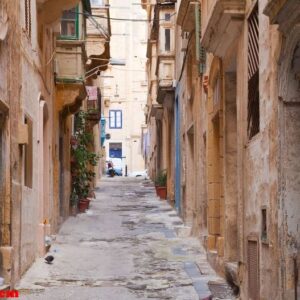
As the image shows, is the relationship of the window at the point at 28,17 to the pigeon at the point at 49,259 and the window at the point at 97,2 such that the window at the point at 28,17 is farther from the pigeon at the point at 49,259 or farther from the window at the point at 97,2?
the window at the point at 97,2

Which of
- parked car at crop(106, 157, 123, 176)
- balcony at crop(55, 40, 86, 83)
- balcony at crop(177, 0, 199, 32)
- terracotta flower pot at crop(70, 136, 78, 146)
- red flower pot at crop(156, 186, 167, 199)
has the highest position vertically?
balcony at crop(177, 0, 199, 32)

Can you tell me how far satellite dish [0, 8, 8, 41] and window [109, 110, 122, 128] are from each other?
49571 mm

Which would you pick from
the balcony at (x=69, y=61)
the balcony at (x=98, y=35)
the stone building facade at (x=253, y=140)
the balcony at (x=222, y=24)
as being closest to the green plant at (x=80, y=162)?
the balcony at (x=98, y=35)

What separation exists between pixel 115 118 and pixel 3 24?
166ft

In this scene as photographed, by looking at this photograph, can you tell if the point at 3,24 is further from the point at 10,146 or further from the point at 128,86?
the point at 128,86

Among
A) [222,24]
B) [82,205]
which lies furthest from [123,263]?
[82,205]

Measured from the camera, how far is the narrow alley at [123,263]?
11109 mm

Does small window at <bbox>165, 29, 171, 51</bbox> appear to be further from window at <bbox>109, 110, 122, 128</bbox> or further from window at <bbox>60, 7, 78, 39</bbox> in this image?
window at <bbox>109, 110, 122, 128</bbox>

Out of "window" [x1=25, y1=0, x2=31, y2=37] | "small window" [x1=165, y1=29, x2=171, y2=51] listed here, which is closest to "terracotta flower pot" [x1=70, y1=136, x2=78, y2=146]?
"small window" [x1=165, y1=29, x2=171, y2=51]

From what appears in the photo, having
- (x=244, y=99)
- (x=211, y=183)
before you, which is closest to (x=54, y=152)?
(x=211, y=183)

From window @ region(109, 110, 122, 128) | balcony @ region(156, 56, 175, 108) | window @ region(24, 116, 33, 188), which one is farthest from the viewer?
window @ region(109, 110, 122, 128)

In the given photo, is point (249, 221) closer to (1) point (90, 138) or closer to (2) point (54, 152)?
(2) point (54, 152)

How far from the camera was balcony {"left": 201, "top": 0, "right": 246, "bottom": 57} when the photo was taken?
31.7ft

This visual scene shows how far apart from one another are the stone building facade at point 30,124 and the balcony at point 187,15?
89.3 inches
